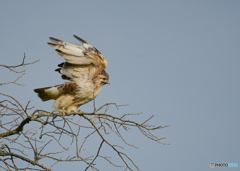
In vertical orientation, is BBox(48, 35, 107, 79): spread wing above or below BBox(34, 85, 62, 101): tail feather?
above

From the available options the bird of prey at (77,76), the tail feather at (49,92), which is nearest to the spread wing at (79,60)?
the bird of prey at (77,76)

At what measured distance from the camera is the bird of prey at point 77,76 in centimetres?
584

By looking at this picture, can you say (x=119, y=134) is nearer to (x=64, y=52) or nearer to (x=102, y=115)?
(x=102, y=115)

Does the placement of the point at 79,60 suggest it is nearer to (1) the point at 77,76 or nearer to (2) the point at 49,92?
(1) the point at 77,76

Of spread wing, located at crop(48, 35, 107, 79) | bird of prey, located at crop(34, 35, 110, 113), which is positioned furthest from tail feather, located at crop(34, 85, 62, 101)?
spread wing, located at crop(48, 35, 107, 79)

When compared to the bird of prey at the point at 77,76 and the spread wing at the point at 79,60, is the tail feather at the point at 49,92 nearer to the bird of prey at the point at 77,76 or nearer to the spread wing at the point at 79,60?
the bird of prey at the point at 77,76

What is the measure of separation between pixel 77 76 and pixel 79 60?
1.19 feet

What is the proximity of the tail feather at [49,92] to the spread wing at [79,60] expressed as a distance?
12.5 inches

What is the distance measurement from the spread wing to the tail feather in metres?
0.32

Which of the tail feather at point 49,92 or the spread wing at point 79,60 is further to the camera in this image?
the tail feather at point 49,92

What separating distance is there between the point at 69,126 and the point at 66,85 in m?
1.67

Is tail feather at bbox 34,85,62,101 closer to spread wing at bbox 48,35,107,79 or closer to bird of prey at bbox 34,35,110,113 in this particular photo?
bird of prey at bbox 34,35,110,113

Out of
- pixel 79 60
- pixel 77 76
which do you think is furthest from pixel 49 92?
pixel 79 60

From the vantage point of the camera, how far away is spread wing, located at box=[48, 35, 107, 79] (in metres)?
5.79
